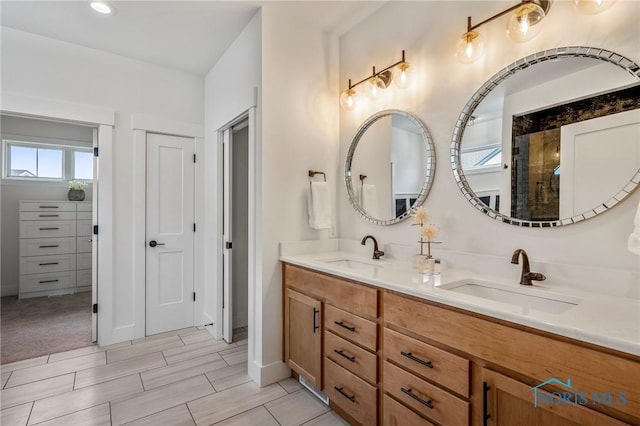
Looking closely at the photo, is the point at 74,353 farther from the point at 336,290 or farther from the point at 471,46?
the point at 471,46

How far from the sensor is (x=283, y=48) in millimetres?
2354

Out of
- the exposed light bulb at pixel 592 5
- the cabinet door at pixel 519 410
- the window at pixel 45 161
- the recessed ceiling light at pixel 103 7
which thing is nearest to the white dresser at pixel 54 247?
the window at pixel 45 161

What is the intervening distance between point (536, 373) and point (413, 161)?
1.40 m

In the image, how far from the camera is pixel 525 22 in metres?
1.45

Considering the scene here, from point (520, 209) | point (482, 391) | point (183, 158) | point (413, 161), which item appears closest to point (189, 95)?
point (183, 158)

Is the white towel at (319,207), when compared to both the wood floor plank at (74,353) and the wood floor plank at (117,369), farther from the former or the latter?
the wood floor plank at (74,353)

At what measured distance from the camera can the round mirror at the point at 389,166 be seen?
2.03m

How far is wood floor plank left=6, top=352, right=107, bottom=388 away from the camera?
2300mm

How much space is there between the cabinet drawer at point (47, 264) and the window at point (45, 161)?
4.03 ft

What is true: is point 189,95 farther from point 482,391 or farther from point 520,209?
point 482,391

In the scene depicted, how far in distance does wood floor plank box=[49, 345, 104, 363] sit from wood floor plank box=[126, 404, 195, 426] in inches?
52.7

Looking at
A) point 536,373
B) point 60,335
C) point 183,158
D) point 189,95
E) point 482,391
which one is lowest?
point 60,335

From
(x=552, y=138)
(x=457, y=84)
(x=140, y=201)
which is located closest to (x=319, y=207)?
(x=457, y=84)

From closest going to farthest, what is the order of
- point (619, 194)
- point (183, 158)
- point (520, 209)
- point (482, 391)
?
1. point (482, 391)
2. point (619, 194)
3. point (520, 209)
4. point (183, 158)
